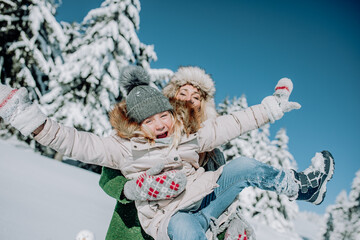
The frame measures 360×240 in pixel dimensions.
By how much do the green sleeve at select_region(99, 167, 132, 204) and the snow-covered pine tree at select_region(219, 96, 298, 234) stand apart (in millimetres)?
15363

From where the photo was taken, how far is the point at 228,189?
2775mm

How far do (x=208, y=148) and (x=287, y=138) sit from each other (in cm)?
1858

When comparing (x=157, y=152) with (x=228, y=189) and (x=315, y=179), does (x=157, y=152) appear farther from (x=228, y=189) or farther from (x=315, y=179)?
(x=315, y=179)

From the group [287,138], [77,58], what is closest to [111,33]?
[77,58]

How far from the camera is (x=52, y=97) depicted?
12.9 m

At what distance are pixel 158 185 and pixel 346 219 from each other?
30.8 metres

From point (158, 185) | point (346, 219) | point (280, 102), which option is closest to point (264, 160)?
point (346, 219)

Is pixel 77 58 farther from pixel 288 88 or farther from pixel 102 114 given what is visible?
pixel 288 88

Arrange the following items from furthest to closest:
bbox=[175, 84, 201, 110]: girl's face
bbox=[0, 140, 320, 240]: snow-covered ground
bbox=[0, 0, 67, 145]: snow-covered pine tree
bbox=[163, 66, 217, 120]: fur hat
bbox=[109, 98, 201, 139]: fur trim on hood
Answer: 1. bbox=[0, 0, 67, 145]: snow-covered pine tree
2. bbox=[163, 66, 217, 120]: fur hat
3. bbox=[175, 84, 201, 110]: girl's face
4. bbox=[0, 140, 320, 240]: snow-covered ground
5. bbox=[109, 98, 201, 139]: fur trim on hood

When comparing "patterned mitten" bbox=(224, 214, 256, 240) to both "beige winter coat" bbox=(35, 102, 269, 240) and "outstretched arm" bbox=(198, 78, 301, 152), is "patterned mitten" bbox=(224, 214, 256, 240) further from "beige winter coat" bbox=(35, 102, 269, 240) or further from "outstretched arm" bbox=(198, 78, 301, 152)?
"outstretched arm" bbox=(198, 78, 301, 152)

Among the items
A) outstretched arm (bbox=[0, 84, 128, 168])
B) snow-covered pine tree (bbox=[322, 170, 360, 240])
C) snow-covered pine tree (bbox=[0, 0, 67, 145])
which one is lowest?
snow-covered pine tree (bbox=[322, 170, 360, 240])

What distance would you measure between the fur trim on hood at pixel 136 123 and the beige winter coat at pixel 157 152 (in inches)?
3.0

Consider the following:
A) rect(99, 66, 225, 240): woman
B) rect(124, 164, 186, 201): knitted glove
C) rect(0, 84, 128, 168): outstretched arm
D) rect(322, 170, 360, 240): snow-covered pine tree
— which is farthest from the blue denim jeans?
rect(322, 170, 360, 240): snow-covered pine tree

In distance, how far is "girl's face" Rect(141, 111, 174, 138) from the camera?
2.83 meters
